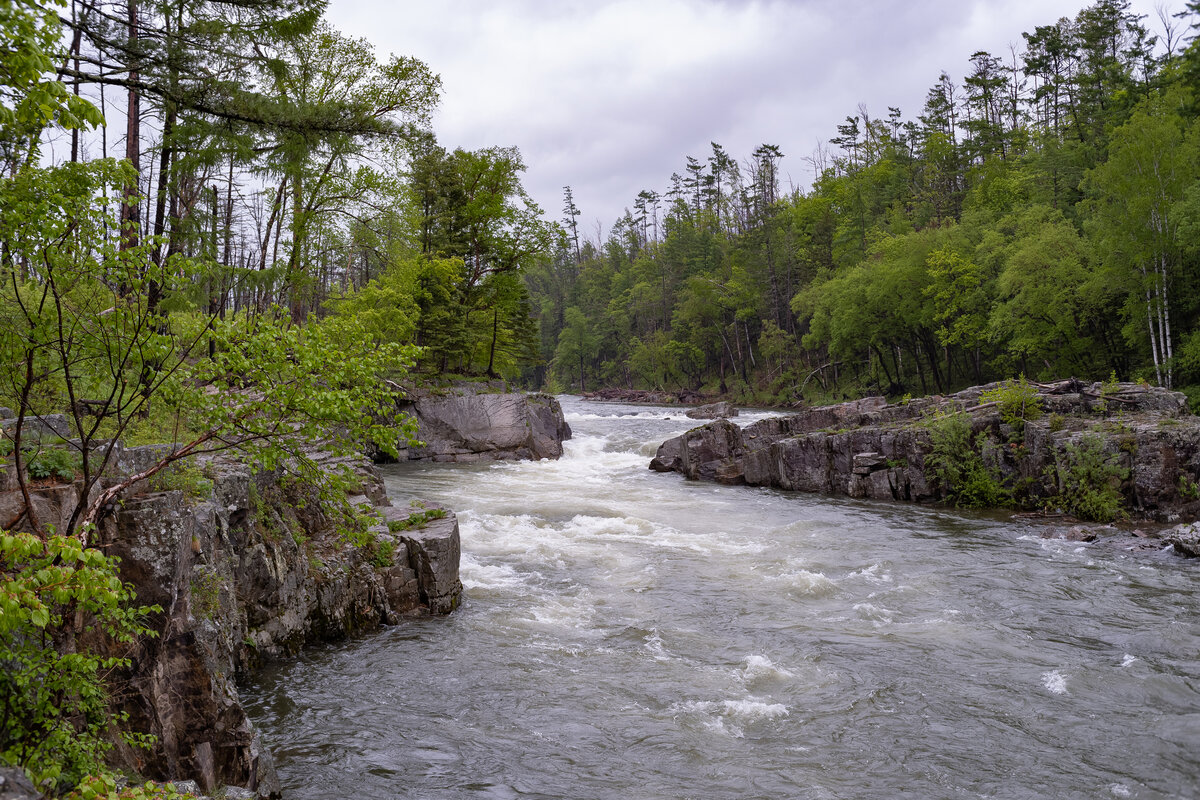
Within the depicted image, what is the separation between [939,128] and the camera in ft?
207

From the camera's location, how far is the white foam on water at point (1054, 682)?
28.2ft

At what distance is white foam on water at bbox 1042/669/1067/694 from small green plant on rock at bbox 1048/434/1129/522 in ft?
31.6

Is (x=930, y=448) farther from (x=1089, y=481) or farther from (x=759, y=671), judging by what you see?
(x=759, y=671)

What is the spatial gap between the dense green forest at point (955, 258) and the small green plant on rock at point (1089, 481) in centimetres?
1267

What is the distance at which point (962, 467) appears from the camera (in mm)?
20047

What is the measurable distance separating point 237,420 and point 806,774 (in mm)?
6090

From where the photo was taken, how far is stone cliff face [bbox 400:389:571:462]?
96.5 feet

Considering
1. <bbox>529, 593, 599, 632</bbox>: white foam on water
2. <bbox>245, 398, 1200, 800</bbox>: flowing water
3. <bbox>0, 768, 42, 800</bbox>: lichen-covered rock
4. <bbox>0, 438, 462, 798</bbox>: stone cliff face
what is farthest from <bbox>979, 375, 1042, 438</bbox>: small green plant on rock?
<bbox>0, 768, 42, 800</bbox>: lichen-covered rock

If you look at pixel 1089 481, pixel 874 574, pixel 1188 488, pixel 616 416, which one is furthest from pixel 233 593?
pixel 616 416

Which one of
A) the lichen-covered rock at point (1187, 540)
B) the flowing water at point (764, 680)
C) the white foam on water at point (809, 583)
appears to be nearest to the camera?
the flowing water at point (764, 680)

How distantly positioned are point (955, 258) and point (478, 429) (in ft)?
88.1

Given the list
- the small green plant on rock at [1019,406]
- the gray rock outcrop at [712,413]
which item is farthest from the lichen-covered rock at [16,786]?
the gray rock outcrop at [712,413]

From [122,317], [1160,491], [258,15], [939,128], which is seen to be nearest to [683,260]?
[939,128]

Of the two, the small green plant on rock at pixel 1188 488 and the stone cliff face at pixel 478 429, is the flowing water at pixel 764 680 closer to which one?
the small green plant on rock at pixel 1188 488
